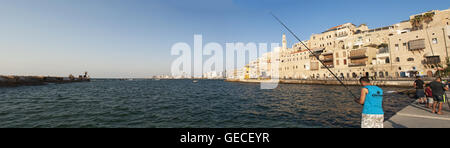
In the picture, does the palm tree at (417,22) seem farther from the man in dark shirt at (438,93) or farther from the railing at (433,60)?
the man in dark shirt at (438,93)

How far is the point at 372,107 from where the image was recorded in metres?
3.49

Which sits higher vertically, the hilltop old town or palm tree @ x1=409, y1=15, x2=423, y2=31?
palm tree @ x1=409, y1=15, x2=423, y2=31

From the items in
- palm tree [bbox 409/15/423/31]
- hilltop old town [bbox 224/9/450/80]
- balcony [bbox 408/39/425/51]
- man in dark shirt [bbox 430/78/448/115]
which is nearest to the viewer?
man in dark shirt [bbox 430/78/448/115]

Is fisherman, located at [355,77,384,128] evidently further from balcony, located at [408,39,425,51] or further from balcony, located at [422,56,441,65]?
balcony, located at [408,39,425,51]

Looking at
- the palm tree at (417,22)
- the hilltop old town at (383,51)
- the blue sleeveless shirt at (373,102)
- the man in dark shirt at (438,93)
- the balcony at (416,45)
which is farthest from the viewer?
the palm tree at (417,22)

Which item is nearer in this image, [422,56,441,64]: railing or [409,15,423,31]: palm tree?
[422,56,441,64]: railing

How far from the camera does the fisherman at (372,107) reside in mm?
3436

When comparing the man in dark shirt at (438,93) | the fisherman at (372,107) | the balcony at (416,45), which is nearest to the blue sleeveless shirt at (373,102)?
the fisherman at (372,107)

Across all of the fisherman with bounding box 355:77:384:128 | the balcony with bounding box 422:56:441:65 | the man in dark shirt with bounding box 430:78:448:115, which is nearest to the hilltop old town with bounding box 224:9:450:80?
the balcony with bounding box 422:56:441:65

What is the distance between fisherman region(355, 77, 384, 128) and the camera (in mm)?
3436

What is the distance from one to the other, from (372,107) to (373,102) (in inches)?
4.7

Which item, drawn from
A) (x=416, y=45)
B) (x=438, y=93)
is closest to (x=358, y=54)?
(x=416, y=45)
